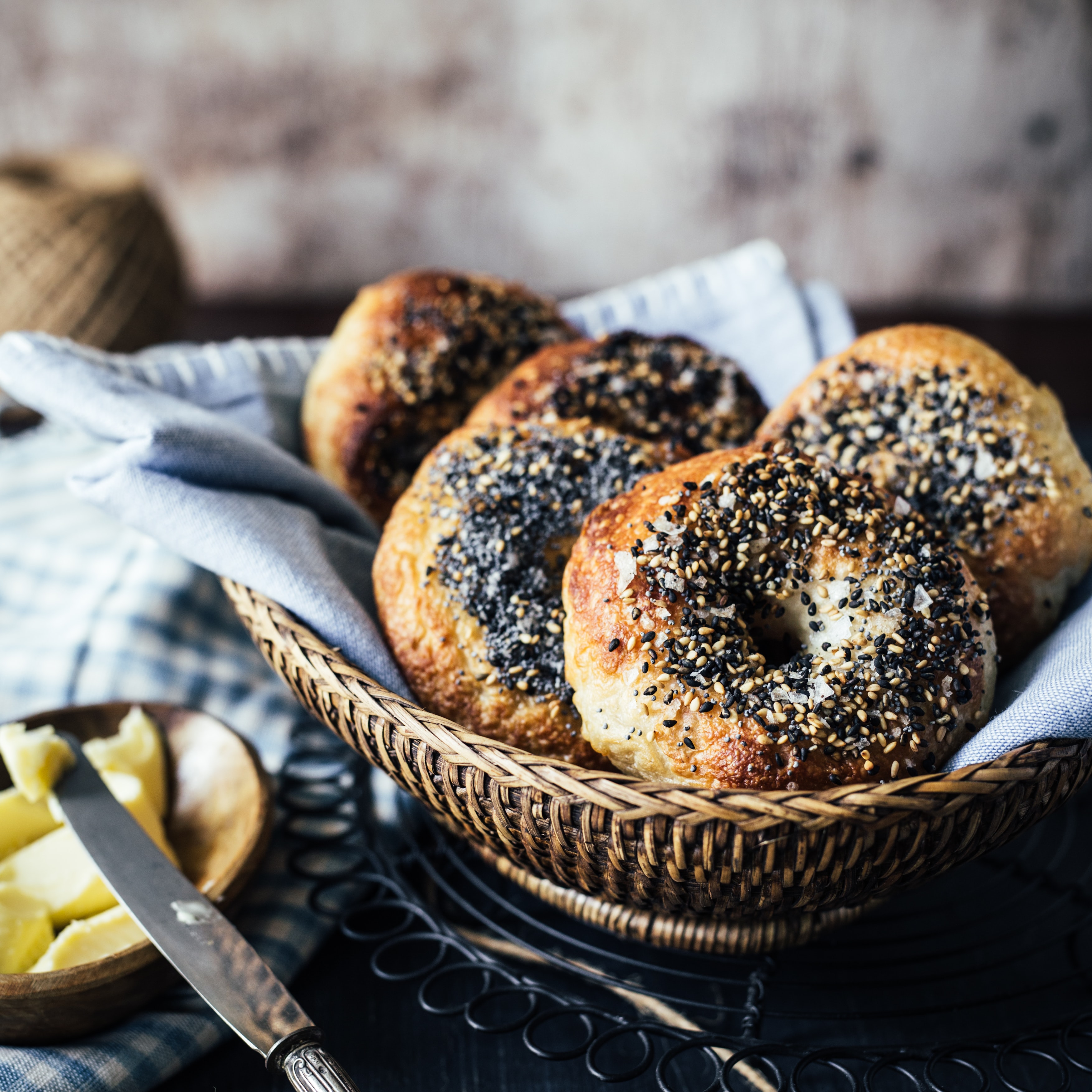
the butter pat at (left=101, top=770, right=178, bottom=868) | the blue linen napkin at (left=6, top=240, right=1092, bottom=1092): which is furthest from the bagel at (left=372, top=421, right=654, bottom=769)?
the butter pat at (left=101, top=770, right=178, bottom=868)

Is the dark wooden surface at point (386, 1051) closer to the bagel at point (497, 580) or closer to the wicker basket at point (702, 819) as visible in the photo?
the wicker basket at point (702, 819)

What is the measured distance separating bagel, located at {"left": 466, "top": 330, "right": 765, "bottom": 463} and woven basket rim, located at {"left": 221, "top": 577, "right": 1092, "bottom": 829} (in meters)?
0.71

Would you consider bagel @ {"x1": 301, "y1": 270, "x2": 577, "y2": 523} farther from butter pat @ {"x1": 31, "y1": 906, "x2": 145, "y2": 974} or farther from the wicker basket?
butter pat @ {"x1": 31, "y1": 906, "x2": 145, "y2": 974}

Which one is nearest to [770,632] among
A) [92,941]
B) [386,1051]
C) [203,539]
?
[386,1051]

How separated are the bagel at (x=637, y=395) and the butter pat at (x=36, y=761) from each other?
86cm

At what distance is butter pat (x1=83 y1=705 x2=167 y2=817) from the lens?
153 centimetres

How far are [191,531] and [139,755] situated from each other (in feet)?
1.17

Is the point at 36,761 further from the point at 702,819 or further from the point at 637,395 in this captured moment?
the point at 637,395

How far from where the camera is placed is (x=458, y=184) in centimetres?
399

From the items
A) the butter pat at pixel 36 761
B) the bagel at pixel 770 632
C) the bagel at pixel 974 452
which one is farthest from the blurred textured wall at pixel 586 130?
the butter pat at pixel 36 761

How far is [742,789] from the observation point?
1.19m

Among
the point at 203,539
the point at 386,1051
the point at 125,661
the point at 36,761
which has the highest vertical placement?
the point at 203,539

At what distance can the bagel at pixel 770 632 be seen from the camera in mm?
1251

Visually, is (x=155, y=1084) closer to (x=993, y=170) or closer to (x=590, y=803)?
(x=590, y=803)
